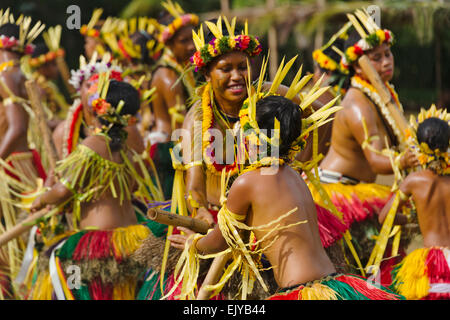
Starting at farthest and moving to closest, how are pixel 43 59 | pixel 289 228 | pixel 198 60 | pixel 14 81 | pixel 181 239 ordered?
1. pixel 43 59
2. pixel 14 81
3. pixel 198 60
4. pixel 181 239
5. pixel 289 228

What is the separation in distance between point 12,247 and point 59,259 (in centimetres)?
122

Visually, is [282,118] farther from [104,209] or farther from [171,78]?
[171,78]

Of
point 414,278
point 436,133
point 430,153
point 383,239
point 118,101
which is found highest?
point 118,101

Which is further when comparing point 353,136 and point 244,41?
point 353,136

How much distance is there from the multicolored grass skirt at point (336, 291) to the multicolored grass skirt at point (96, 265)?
1.74 metres

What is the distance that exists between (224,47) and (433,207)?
1530 millimetres

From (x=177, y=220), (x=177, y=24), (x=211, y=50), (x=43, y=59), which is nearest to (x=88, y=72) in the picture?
(x=177, y=24)

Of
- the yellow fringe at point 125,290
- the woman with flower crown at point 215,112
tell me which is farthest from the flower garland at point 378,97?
the yellow fringe at point 125,290

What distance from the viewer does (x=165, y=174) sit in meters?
6.40

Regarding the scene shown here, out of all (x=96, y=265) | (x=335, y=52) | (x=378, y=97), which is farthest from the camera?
(x=335, y=52)

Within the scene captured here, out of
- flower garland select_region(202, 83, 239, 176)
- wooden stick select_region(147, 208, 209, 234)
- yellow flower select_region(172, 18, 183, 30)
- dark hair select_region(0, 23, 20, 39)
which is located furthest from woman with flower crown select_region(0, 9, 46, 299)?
wooden stick select_region(147, 208, 209, 234)

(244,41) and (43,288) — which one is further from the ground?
(244,41)

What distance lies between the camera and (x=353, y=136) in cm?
539

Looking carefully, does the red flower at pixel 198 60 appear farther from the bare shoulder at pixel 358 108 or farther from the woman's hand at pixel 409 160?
the bare shoulder at pixel 358 108
